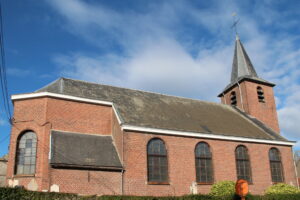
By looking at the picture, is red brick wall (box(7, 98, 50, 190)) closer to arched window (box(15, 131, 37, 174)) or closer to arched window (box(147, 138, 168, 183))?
arched window (box(15, 131, 37, 174))

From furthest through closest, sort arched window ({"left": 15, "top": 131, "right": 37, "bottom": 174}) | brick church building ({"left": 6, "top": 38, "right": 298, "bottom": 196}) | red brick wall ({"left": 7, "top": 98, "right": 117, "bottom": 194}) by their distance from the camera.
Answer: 1. arched window ({"left": 15, "top": 131, "right": 37, "bottom": 174})
2. brick church building ({"left": 6, "top": 38, "right": 298, "bottom": 196})
3. red brick wall ({"left": 7, "top": 98, "right": 117, "bottom": 194})

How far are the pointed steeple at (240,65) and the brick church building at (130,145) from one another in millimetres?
5360

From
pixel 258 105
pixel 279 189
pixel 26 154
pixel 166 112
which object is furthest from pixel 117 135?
pixel 258 105

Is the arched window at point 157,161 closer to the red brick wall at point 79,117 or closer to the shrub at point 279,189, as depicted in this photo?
the red brick wall at point 79,117

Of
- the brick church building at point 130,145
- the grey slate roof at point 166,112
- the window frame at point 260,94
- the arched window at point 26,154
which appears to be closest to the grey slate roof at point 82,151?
the brick church building at point 130,145

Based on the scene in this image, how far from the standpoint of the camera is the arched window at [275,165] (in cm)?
1925

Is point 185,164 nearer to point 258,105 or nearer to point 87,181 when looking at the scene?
point 87,181

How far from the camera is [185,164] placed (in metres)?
16.4

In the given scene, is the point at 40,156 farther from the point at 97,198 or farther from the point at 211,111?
the point at 211,111

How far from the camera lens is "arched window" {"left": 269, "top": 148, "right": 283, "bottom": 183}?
1925 cm

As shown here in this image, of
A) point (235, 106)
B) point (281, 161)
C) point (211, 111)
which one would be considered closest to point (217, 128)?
point (211, 111)

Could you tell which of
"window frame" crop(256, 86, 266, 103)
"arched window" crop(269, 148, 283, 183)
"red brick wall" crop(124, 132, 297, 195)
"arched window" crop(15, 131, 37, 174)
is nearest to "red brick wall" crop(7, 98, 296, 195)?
"red brick wall" crop(124, 132, 297, 195)

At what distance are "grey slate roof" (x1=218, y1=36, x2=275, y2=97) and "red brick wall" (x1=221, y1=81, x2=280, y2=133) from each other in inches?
16.8

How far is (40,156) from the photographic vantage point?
14.1 m
